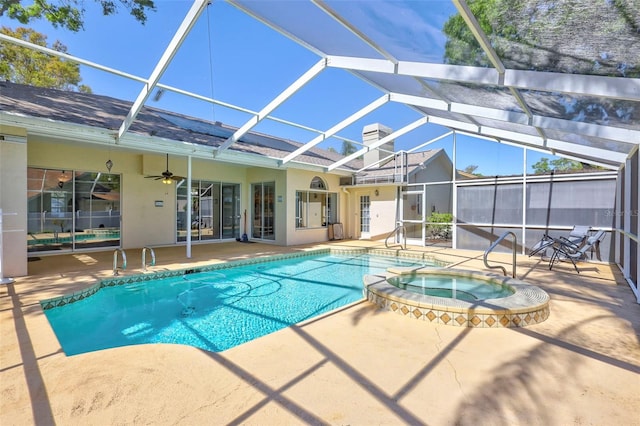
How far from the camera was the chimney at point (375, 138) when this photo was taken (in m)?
13.3

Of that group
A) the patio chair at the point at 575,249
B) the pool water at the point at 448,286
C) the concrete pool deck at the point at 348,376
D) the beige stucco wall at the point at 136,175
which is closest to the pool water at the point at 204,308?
the concrete pool deck at the point at 348,376

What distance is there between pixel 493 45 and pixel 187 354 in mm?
4852

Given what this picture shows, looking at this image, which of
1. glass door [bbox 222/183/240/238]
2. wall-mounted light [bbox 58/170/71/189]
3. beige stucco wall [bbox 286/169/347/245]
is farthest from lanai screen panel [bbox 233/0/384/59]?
glass door [bbox 222/183/240/238]

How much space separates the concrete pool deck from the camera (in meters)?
2.13

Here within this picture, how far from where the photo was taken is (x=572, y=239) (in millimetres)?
8344

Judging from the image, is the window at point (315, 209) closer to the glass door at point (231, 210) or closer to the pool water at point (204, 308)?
the glass door at point (231, 210)

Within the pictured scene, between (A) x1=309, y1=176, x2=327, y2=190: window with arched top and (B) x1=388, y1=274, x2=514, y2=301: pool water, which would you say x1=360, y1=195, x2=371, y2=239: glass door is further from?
(B) x1=388, y1=274, x2=514, y2=301: pool water

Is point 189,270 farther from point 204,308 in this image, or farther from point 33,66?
point 33,66

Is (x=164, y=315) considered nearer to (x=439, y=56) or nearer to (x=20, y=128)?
(x=20, y=128)

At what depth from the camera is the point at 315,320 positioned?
4.03m

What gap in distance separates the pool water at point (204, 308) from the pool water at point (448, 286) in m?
1.02

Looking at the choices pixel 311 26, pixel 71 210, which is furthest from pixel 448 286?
pixel 71 210

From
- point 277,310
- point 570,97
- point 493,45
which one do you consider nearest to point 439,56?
point 493,45

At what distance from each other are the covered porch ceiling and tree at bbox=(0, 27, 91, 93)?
12.0m
